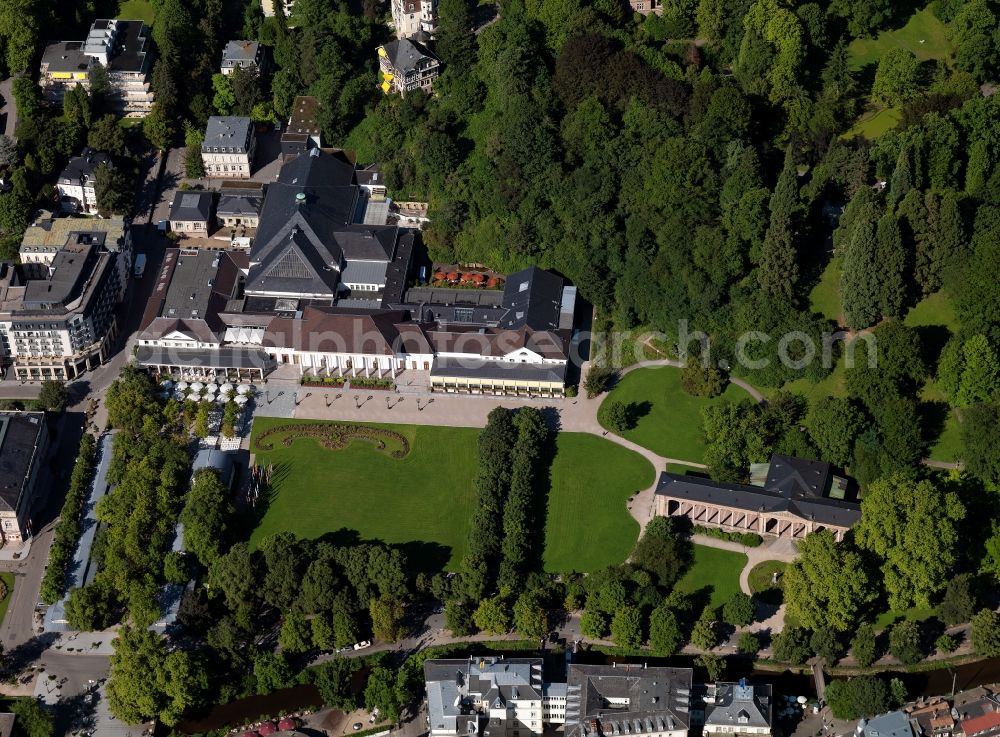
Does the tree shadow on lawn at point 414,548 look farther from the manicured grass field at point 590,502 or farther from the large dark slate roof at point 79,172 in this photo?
the large dark slate roof at point 79,172

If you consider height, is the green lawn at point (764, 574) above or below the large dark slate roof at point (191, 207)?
below

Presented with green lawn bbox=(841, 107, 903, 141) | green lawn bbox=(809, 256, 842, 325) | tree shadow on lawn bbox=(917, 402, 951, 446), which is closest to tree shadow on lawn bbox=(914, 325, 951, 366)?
tree shadow on lawn bbox=(917, 402, 951, 446)

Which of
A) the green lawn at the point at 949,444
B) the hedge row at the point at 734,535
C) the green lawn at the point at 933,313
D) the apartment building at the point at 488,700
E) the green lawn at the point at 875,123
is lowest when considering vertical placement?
the apartment building at the point at 488,700

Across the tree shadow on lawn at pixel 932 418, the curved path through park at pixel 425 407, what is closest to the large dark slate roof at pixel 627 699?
the curved path through park at pixel 425 407

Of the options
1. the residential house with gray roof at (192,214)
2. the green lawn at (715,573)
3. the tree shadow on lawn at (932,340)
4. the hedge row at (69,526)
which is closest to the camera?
the green lawn at (715,573)

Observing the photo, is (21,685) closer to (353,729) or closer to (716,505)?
(353,729)

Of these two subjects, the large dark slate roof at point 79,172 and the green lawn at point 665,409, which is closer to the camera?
the green lawn at point 665,409
